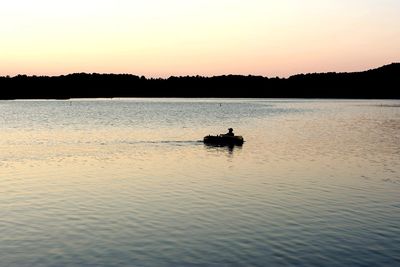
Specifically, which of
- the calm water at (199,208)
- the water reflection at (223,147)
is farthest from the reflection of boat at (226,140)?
the calm water at (199,208)

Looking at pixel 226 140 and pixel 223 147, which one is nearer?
pixel 223 147

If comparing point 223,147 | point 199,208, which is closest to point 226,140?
point 223,147

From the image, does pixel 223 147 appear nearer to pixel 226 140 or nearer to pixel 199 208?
pixel 226 140

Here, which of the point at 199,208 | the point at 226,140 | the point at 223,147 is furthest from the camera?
the point at 226,140

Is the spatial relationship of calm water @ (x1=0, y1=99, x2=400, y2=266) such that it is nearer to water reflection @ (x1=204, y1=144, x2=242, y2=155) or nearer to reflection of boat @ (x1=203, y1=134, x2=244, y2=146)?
water reflection @ (x1=204, y1=144, x2=242, y2=155)

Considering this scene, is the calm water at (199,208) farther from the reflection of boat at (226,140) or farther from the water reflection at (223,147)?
the reflection of boat at (226,140)

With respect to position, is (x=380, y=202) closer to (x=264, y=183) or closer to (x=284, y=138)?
(x=264, y=183)

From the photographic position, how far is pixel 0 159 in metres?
58.3

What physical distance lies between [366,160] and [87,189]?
35189 millimetres

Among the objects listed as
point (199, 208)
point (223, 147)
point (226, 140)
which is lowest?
point (223, 147)

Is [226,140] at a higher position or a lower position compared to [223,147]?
higher

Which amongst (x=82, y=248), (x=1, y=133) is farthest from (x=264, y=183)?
(x=1, y=133)

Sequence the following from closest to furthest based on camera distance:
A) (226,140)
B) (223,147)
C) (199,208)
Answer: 1. (199,208)
2. (223,147)
3. (226,140)

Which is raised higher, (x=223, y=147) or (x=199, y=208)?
(x=199, y=208)
